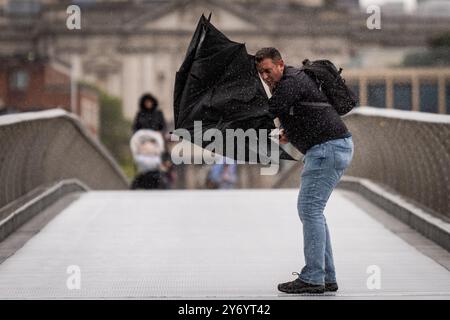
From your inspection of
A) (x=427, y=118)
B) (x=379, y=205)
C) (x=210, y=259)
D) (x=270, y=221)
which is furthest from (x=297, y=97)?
(x=379, y=205)

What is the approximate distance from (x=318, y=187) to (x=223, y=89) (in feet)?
2.94

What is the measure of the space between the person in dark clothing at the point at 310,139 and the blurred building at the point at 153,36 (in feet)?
333

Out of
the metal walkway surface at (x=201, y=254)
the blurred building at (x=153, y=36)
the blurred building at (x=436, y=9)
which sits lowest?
the metal walkway surface at (x=201, y=254)

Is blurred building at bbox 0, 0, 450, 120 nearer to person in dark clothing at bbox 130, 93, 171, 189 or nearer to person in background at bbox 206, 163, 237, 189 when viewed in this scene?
person in background at bbox 206, 163, 237, 189

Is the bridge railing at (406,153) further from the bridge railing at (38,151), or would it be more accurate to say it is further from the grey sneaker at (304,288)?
the bridge railing at (38,151)

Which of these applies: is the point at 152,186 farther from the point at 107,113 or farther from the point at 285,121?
the point at 107,113

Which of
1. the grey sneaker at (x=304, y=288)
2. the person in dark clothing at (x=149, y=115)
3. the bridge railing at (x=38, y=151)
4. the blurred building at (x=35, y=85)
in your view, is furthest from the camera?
the blurred building at (x=35, y=85)

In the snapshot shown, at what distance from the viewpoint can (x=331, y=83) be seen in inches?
293

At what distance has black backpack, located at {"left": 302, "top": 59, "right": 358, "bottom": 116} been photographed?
7.45 meters

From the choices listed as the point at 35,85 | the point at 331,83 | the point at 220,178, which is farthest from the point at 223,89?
the point at 35,85

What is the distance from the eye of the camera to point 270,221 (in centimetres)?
1248

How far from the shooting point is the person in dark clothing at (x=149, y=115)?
17.0 metres

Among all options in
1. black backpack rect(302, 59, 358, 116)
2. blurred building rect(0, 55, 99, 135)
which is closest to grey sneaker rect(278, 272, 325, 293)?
black backpack rect(302, 59, 358, 116)

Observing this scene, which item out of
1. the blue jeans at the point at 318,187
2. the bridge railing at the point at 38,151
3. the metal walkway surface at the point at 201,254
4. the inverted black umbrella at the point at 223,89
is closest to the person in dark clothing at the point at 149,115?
the bridge railing at the point at 38,151
